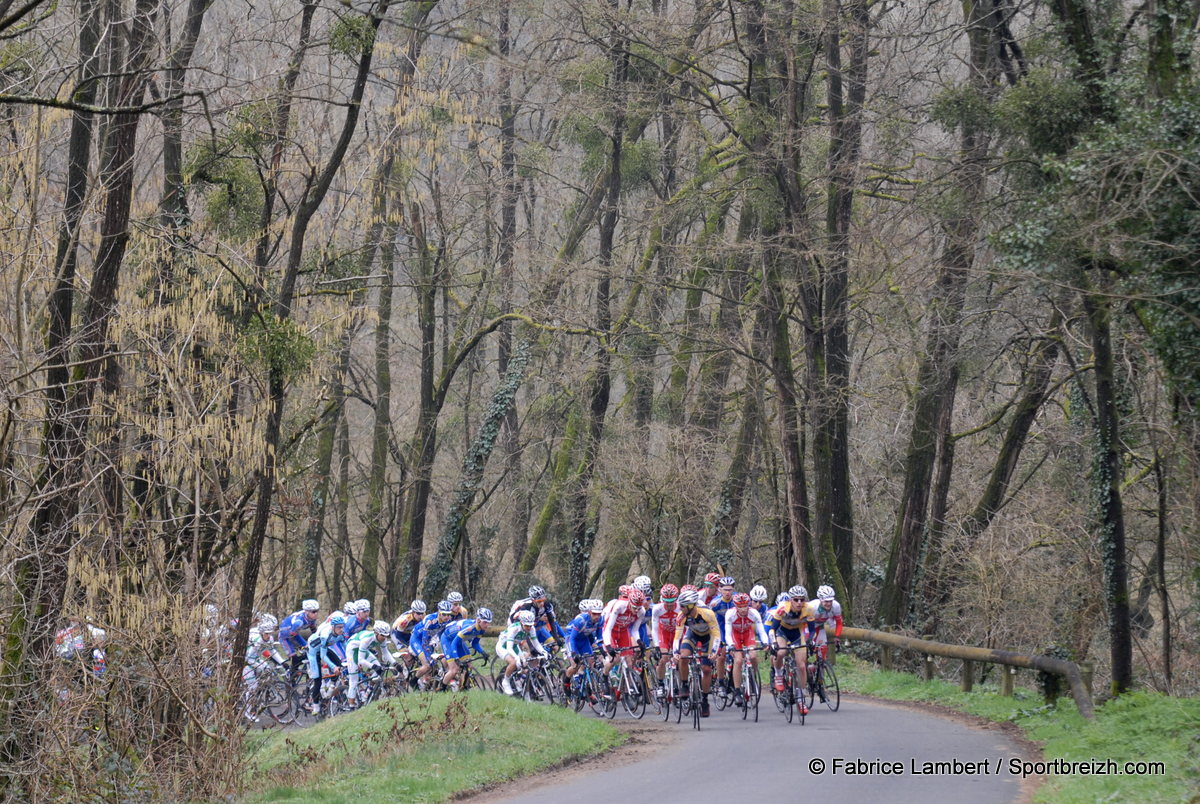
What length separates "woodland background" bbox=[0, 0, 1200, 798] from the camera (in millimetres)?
14539

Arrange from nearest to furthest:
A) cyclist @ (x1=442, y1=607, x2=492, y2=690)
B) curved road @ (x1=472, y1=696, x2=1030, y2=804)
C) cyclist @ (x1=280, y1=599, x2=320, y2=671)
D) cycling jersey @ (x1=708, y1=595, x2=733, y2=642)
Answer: curved road @ (x1=472, y1=696, x2=1030, y2=804), cycling jersey @ (x1=708, y1=595, x2=733, y2=642), cyclist @ (x1=442, y1=607, x2=492, y2=690), cyclist @ (x1=280, y1=599, x2=320, y2=671)

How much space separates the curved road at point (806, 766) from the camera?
43.0ft

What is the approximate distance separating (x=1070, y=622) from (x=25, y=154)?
20449mm

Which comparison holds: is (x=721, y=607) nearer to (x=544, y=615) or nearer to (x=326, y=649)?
(x=544, y=615)

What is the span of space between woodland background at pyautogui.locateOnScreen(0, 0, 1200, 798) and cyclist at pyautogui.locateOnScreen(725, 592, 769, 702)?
464 centimetres

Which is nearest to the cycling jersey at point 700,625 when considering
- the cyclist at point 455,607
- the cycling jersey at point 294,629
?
the cyclist at point 455,607

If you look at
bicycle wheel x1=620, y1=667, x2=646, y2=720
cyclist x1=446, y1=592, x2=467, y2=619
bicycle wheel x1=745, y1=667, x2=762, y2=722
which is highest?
cyclist x1=446, y1=592, x2=467, y2=619

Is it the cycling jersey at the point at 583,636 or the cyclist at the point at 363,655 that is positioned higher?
the cycling jersey at the point at 583,636

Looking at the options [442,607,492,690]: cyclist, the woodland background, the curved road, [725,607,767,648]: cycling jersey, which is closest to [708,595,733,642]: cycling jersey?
[725,607,767,648]: cycling jersey

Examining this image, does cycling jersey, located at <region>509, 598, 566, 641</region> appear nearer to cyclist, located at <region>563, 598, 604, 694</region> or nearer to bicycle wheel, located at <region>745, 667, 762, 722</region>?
cyclist, located at <region>563, 598, 604, 694</region>

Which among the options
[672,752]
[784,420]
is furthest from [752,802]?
[784,420]

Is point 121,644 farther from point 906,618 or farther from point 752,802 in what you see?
point 906,618

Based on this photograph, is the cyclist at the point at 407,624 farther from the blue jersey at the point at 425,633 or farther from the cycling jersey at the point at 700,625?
the cycling jersey at the point at 700,625

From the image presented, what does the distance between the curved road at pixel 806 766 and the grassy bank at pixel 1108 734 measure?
1.97ft
